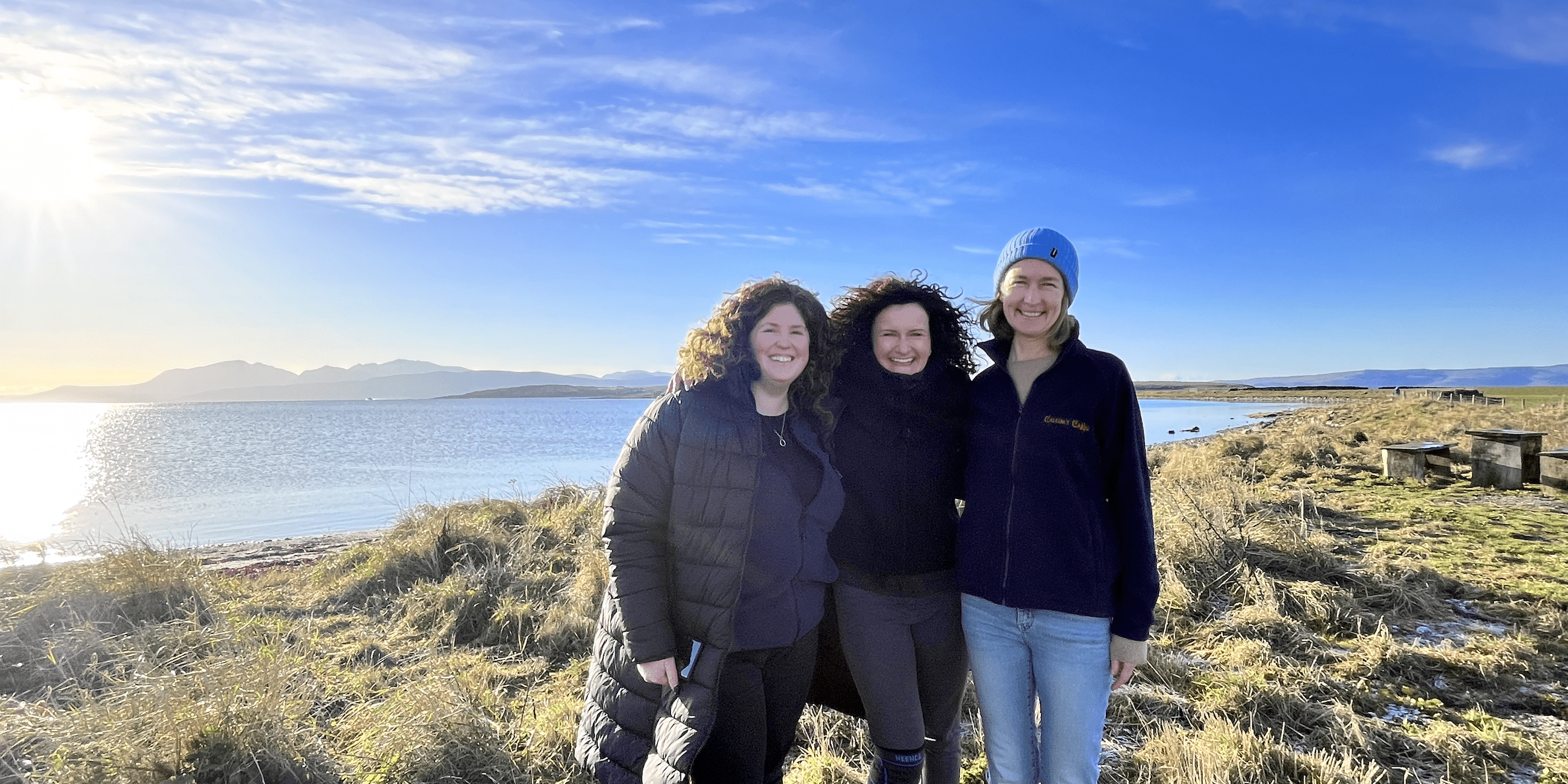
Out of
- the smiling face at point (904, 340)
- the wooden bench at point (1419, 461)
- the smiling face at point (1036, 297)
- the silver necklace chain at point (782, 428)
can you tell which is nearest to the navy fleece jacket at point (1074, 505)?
the smiling face at point (1036, 297)

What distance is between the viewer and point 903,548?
2375 millimetres

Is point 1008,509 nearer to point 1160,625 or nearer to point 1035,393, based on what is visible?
point 1035,393

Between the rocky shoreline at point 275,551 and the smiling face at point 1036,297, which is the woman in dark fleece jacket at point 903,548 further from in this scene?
the rocky shoreline at point 275,551

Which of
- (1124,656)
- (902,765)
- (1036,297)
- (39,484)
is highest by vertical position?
(1036,297)

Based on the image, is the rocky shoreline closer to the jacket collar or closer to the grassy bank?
the grassy bank

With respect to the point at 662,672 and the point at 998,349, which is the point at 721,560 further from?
the point at 998,349

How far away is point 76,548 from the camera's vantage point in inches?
432

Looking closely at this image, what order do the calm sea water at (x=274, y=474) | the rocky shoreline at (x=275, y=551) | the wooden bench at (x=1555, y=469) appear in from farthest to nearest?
the calm sea water at (x=274, y=474), the rocky shoreline at (x=275, y=551), the wooden bench at (x=1555, y=469)

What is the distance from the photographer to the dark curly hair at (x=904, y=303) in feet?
8.70

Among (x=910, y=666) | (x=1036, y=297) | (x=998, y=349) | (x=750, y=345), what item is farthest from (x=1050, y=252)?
(x=910, y=666)

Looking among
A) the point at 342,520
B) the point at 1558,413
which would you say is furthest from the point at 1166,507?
the point at 1558,413

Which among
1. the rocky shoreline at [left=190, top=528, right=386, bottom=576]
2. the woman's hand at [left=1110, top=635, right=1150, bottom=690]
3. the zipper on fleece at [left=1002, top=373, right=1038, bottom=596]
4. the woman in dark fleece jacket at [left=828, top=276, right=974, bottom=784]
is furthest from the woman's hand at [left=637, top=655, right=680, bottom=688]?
the rocky shoreline at [left=190, top=528, right=386, bottom=576]

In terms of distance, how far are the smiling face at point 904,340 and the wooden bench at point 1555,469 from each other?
10407mm

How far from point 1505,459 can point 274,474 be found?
2823cm
